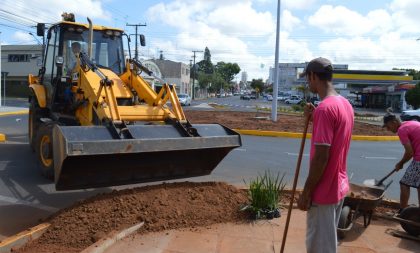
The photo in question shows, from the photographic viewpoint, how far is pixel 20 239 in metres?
4.74

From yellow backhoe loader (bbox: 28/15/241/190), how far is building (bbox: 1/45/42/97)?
53542 mm

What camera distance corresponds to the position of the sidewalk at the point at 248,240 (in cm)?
489

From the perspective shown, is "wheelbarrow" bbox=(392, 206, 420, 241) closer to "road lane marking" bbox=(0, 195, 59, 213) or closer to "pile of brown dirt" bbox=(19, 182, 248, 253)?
"pile of brown dirt" bbox=(19, 182, 248, 253)

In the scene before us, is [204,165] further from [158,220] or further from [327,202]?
[327,202]

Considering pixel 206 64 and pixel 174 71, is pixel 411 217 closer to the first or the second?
pixel 174 71

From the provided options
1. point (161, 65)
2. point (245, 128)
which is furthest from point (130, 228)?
point (161, 65)

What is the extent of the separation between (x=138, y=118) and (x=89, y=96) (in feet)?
3.02

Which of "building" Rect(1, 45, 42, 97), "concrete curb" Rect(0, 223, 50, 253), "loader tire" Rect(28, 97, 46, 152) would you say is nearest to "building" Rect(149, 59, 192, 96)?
"building" Rect(1, 45, 42, 97)

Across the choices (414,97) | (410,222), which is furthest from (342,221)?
(414,97)

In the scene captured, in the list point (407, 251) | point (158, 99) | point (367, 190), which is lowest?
point (407, 251)

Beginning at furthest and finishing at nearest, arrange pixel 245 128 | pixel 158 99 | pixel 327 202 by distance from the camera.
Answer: pixel 245 128 < pixel 158 99 < pixel 327 202

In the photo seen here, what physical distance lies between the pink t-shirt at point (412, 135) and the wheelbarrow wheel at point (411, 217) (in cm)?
68

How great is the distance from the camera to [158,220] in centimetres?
550

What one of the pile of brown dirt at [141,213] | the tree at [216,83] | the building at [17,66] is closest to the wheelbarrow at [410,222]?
the pile of brown dirt at [141,213]
